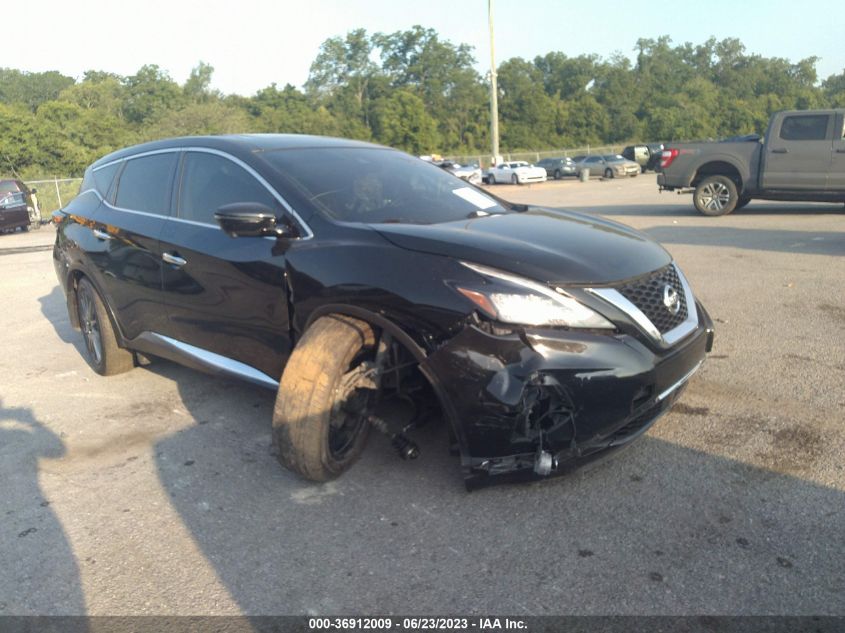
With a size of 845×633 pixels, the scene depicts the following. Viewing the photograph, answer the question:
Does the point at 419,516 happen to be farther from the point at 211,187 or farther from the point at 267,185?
the point at 211,187

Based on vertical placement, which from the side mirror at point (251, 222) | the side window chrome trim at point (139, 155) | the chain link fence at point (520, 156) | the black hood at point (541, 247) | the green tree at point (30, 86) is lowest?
the chain link fence at point (520, 156)

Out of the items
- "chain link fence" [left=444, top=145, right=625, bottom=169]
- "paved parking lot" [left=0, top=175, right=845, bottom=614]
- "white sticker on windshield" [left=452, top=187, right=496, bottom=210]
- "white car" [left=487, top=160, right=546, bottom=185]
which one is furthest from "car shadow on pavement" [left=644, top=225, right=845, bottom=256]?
"chain link fence" [left=444, top=145, right=625, bottom=169]

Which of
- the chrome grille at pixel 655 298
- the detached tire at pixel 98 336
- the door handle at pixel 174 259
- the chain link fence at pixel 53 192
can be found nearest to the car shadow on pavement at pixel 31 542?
the detached tire at pixel 98 336

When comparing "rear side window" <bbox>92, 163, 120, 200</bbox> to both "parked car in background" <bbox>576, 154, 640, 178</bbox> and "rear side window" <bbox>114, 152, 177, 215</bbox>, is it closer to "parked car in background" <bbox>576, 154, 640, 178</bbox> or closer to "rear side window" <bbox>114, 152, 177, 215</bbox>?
"rear side window" <bbox>114, 152, 177, 215</bbox>

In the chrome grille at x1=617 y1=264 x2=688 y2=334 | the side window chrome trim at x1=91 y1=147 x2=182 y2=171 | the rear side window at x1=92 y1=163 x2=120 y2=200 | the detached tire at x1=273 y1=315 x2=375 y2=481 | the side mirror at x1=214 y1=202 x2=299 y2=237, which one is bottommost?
the detached tire at x1=273 y1=315 x2=375 y2=481

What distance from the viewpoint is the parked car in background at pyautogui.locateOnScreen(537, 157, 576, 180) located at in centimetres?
4277

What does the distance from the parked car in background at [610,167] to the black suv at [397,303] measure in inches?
1461

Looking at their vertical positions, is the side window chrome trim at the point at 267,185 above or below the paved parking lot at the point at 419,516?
above

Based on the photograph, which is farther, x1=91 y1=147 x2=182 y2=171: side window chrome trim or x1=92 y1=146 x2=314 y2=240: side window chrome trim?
x1=91 y1=147 x2=182 y2=171: side window chrome trim

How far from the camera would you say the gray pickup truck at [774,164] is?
1312 cm

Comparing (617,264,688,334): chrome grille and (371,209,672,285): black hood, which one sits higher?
(371,209,672,285): black hood

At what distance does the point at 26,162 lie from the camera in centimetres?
4922

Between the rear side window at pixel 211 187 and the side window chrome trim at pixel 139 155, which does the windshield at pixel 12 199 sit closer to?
the side window chrome trim at pixel 139 155

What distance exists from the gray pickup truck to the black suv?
35.1 ft
